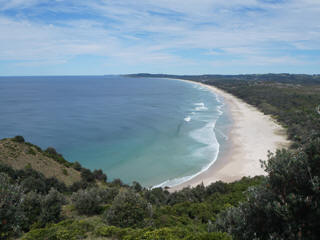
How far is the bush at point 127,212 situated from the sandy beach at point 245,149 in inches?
602

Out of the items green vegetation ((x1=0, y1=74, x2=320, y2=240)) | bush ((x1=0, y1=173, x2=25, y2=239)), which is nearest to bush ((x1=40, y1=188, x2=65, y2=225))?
green vegetation ((x1=0, y1=74, x2=320, y2=240))

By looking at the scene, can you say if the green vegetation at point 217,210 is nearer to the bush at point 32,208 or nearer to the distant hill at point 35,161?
the bush at point 32,208

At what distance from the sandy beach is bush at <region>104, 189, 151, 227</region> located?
15288 millimetres

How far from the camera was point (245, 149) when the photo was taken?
39.5 meters

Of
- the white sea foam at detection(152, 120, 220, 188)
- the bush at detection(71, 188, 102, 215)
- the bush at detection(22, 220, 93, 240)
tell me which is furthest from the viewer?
the white sea foam at detection(152, 120, 220, 188)

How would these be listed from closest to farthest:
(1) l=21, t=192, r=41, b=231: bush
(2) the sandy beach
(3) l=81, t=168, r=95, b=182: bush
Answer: (1) l=21, t=192, r=41, b=231: bush
(3) l=81, t=168, r=95, b=182: bush
(2) the sandy beach

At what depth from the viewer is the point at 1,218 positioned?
741 cm

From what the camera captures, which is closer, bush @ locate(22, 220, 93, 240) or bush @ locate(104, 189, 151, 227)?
bush @ locate(22, 220, 93, 240)

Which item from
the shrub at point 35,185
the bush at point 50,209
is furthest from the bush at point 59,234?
the shrub at point 35,185

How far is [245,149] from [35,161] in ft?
103

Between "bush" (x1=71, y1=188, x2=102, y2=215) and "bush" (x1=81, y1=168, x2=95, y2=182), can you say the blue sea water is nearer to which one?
"bush" (x1=81, y1=168, x2=95, y2=182)

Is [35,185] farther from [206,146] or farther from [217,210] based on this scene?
[206,146]

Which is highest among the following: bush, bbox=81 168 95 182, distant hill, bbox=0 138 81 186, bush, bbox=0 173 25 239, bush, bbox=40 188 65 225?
bush, bbox=0 173 25 239

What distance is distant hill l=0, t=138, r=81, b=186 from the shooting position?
23844mm
